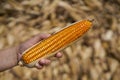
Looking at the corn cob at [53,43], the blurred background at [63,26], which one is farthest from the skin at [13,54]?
the blurred background at [63,26]

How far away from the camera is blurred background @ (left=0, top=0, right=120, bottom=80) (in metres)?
3.68

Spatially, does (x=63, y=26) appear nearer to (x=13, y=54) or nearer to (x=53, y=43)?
(x=13, y=54)

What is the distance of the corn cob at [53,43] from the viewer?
221 centimetres

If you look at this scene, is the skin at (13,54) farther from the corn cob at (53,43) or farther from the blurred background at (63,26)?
the blurred background at (63,26)

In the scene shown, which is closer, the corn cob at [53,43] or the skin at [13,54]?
the corn cob at [53,43]

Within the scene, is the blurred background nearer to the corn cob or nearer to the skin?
the skin

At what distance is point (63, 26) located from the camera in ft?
12.5

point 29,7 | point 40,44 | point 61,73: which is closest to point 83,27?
point 40,44

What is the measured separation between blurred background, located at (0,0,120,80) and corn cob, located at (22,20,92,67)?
4.56 ft

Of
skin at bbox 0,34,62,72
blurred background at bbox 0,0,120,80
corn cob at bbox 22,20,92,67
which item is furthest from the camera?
blurred background at bbox 0,0,120,80

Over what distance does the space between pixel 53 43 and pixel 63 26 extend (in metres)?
1.58

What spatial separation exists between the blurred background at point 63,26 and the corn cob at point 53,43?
4.56 ft

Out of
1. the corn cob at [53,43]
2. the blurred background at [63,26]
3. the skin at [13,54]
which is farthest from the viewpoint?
the blurred background at [63,26]

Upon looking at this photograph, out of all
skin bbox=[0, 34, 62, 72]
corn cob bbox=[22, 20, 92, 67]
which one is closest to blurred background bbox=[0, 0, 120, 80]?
skin bbox=[0, 34, 62, 72]
